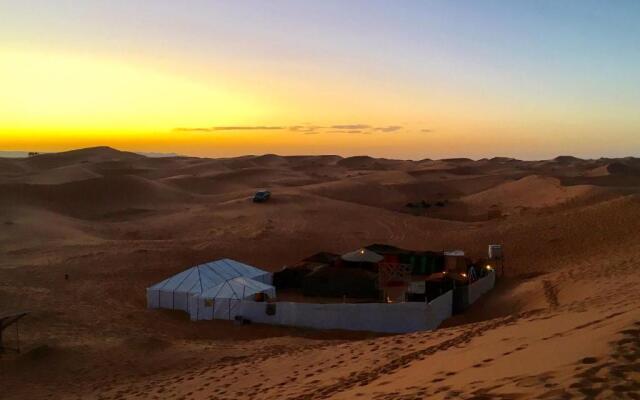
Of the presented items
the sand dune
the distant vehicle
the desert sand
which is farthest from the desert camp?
the distant vehicle

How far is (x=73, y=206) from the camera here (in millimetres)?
46844

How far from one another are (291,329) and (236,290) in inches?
106

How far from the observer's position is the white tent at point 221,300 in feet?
63.0

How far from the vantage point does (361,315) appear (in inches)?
694

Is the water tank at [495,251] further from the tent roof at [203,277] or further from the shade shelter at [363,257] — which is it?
the tent roof at [203,277]

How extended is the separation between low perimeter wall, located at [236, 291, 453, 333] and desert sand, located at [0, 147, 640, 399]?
486mm

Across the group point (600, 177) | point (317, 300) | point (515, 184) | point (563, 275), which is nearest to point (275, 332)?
point (317, 300)

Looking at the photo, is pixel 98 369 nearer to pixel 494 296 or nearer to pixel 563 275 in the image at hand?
pixel 494 296

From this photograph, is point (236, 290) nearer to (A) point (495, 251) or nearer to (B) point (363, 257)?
(B) point (363, 257)

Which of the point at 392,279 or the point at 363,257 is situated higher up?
the point at 363,257

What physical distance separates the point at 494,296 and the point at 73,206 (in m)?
36.5

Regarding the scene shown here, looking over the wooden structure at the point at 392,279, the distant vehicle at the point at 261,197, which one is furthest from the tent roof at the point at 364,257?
the distant vehicle at the point at 261,197

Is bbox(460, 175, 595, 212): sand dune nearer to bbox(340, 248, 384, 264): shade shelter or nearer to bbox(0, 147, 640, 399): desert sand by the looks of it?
bbox(0, 147, 640, 399): desert sand

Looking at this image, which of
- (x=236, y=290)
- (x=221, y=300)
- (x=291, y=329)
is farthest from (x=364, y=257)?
(x=221, y=300)
